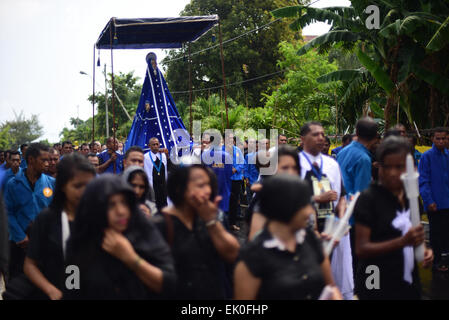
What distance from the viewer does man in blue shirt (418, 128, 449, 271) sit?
284 inches

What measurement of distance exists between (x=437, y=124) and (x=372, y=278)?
1166 centimetres

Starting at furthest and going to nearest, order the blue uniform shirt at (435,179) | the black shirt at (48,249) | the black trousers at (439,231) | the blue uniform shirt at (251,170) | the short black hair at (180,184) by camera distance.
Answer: the blue uniform shirt at (251,170) → the black trousers at (439,231) → the blue uniform shirt at (435,179) → the black shirt at (48,249) → the short black hair at (180,184)

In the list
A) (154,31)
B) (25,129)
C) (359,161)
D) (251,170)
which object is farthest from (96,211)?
(25,129)

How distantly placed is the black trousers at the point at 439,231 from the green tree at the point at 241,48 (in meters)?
27.0

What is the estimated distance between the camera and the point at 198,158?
32.9 feet

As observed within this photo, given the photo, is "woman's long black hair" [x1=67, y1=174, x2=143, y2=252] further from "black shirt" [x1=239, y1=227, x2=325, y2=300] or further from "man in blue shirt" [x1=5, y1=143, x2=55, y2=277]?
"man in blue shirt" [x1=5, y1=143, x2=55, y2=277]

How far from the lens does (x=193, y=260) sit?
3010 mm

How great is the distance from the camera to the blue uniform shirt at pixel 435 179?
720 cm

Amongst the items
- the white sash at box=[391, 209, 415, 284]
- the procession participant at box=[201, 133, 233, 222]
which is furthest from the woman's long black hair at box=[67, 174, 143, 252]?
the procession participant at box=[201, 133, 233, 222]

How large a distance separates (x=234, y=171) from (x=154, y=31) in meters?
3.48

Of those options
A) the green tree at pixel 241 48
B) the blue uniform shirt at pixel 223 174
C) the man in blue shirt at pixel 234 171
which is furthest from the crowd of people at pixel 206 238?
the green tree at pixel 241 48

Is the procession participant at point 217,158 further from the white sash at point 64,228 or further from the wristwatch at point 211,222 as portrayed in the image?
the wristwatch at point 211,222

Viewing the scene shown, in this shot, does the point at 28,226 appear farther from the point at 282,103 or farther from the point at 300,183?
the point at 282,103

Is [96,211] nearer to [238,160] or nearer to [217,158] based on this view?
[217,158]
